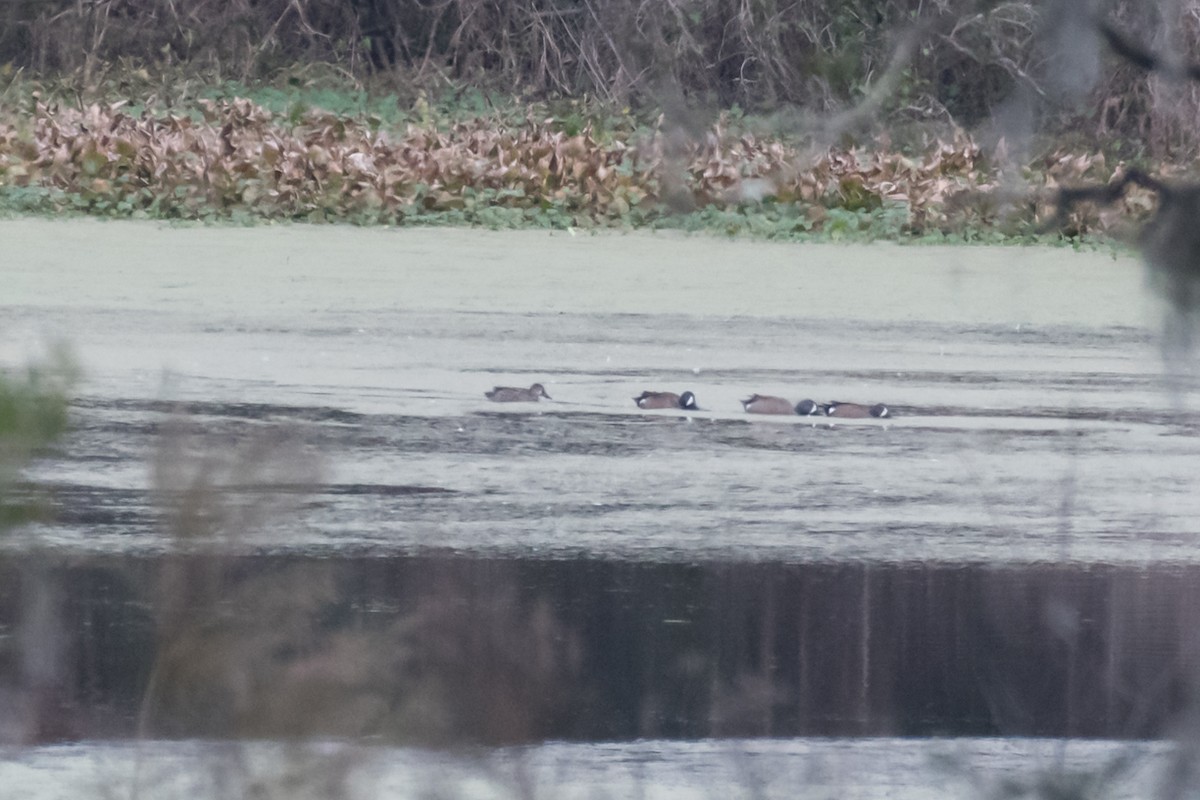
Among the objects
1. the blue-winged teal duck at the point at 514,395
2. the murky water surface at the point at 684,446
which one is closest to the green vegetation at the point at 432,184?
the murky water surface at the point at 684,446

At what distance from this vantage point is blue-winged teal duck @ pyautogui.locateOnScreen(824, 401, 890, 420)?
3.99 metres

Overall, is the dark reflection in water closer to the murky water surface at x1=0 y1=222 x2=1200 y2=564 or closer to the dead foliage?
the murky water surface at x1=0 y1=222 x2=1200 y2=564

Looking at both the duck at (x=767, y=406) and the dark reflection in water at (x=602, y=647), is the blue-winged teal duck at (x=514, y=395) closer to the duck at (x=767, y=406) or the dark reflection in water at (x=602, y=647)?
the duck at (x=767, y=406)

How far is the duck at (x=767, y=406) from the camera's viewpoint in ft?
13.2

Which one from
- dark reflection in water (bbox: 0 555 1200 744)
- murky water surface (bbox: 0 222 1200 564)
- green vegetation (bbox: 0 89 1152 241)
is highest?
dark reflection in water (bbox: 0 555 1200 744)

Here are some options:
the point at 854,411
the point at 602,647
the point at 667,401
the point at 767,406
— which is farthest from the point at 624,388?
the point at 602,647

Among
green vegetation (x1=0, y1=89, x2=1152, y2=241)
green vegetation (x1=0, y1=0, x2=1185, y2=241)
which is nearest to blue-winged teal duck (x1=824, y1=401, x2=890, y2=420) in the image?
green vegetation (x1=0, y1=0, x2=1185, y2=241)

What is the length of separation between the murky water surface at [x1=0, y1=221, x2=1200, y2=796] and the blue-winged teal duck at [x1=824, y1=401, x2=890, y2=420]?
0.04m

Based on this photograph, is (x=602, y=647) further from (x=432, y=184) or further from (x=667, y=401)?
(x=432, y=184)

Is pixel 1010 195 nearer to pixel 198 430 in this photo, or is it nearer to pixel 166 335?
pixel 198 430

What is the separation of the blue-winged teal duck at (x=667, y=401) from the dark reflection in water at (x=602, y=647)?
112 cm

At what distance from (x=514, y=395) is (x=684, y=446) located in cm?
48

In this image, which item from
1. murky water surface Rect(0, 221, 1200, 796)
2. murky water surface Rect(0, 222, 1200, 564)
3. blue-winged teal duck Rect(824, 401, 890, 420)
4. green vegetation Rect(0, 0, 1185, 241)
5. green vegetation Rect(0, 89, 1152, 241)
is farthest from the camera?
green vegetation Rect(0, 89, 1152, 241)

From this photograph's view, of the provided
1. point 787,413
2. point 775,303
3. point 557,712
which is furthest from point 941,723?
point 775,303
